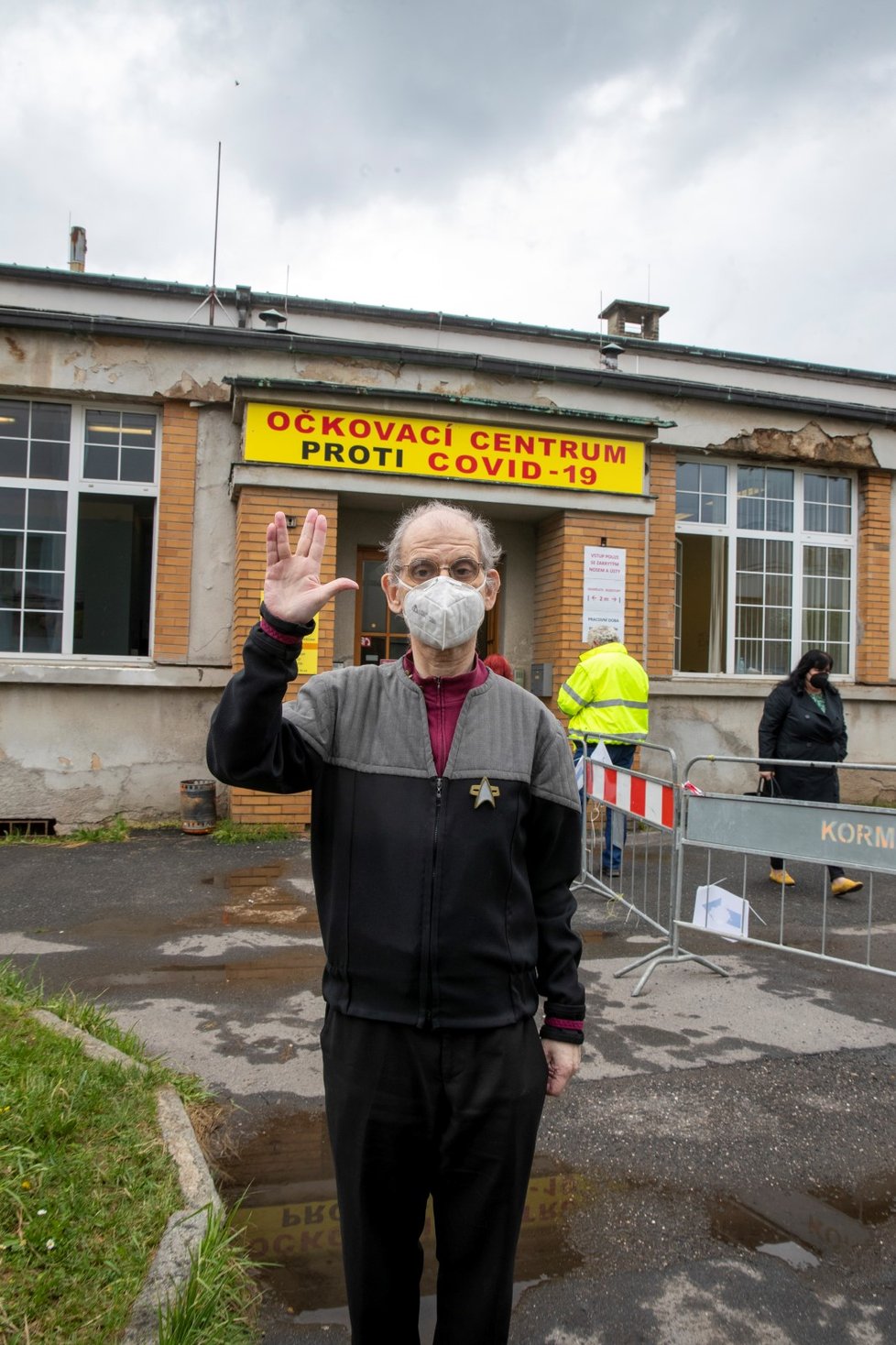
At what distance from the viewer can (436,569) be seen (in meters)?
2.05

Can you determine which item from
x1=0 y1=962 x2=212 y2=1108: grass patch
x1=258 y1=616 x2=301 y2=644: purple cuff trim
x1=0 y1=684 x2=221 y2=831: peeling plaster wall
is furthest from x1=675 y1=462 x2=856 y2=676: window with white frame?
x1=258 y1=616 x2=301 y2=644: purple cuff trim

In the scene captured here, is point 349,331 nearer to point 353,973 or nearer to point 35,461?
point 35,461

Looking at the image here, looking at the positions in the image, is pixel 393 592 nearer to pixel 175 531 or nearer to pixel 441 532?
pixel 441 532

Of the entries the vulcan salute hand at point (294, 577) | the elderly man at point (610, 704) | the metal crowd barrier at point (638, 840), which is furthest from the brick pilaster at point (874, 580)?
the vulcan salute hand at point (294, 577)

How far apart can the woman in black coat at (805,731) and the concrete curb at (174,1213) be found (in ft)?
17.4

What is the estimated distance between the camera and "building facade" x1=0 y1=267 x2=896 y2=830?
26.8 ft

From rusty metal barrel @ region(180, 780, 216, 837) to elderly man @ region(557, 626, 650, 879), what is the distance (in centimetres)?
333

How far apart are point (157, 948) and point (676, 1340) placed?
3.67 m

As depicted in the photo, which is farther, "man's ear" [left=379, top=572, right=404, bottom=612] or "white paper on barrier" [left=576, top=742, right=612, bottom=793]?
"white paper on barrier" [left=576, top=742, right=612, bottom=793]

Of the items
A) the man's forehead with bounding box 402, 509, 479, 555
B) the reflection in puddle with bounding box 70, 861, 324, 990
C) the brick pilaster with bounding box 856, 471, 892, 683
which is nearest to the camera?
the man's forehead with bounding box 402, 509, 479, 555

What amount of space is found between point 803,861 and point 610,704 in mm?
2364

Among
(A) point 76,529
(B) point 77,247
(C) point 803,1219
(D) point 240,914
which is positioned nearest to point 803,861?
(C) point 803,1219

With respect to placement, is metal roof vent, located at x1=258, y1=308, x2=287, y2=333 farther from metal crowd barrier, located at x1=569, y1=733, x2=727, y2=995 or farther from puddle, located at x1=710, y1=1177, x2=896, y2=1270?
puddle, located at x1=710, y1=1177, x2=896, y2=1270

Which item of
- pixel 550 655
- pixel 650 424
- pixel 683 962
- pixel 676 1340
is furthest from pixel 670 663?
pixel 676 1340
